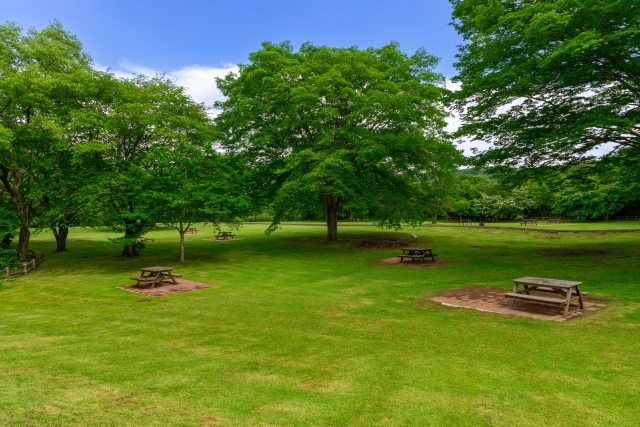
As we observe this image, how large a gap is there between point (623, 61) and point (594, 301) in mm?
10352

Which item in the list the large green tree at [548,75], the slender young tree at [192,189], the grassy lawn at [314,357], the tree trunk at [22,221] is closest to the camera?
the grassy lawn at [314,357]

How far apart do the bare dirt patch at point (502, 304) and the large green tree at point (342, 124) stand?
11114 mm

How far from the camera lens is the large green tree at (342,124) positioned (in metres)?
22.8

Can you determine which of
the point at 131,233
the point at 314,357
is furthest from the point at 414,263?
the point at 131,233

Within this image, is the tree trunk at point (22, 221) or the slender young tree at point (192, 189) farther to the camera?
the tree trunk at point (22, 221)

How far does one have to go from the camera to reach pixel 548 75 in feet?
51.3

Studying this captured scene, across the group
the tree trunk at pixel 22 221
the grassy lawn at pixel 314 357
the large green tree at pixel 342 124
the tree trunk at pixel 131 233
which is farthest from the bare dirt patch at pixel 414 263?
the tree trunk at pixel 22 221

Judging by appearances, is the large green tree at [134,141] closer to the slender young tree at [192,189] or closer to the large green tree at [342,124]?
the slender young tree at [192,189]

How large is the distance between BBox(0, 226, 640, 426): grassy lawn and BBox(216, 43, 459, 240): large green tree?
10.2 metres

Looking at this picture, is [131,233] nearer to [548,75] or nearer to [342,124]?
[342,124]

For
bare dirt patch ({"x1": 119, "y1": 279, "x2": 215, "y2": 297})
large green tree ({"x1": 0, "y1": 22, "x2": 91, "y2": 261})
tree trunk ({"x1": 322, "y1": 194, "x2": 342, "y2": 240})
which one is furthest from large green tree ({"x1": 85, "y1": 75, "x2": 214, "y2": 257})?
tree trunk ({"x1": 322, "y1": 194, "x2": 342, "y2": 240})

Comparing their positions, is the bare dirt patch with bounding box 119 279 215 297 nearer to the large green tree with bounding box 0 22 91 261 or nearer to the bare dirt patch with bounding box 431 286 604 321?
the bare dirt patch with bounding box 431 286 604 321

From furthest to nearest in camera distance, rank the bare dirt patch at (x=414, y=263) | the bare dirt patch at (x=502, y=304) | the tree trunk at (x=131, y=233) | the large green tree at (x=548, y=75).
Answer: the tree trunk at (x=131, y=233) → the bare dirt patch at (x=414, y=263) → the large green tree at (x=548, y=75) → the bare dirt patch at (x=502, y=304)

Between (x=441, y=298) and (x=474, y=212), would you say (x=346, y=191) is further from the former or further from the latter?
(x=474, y=212)
